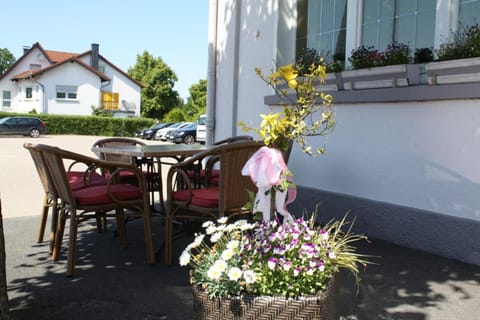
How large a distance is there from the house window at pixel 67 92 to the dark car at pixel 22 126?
11.7 metres

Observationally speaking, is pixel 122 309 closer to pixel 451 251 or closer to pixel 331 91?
pixel 451 251

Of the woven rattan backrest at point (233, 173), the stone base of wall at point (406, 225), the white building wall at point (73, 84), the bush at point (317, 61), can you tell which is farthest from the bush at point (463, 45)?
the white building wall at point (73, 84)

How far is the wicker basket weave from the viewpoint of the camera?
2.22m

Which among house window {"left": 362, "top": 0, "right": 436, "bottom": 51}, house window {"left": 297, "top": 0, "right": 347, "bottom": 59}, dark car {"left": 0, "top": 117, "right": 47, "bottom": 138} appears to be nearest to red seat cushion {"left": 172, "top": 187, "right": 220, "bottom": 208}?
house window {"left": 362, "top": 0, "right": 436, "bottom": 51}

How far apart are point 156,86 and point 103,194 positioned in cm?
5413

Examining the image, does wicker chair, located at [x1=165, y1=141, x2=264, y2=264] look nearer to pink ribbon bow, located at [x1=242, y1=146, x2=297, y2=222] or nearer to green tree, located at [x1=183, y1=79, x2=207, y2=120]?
pink ribbon bow, located at [x1=242, y1=146, x2=297, y2=222]

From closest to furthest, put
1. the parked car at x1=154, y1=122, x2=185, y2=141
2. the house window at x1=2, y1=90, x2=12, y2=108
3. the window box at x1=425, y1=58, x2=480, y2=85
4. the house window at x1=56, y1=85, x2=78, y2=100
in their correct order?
the window box at x1=425, y1=58, x2=480, y2=85
the parked car at x1=154, y1=122, x2=185, y2=141
the house window at x1=56, y1=85, x2=78, y2=100
the house window at x1=2, y1=90, x2=12, y2=108

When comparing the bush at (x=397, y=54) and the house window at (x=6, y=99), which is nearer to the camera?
the bush at (x=397, y=54)

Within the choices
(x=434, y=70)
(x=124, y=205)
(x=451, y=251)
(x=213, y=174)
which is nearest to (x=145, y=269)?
(x=124, y=205)

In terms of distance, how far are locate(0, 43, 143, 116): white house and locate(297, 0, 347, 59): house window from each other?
38.3 metres

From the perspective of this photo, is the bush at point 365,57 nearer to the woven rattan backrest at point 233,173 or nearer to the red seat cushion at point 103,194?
the woven rattan backrest at point 233,173

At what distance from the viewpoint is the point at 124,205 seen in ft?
13.8

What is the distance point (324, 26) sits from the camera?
635 centimetres

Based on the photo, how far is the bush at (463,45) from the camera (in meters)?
4.29
